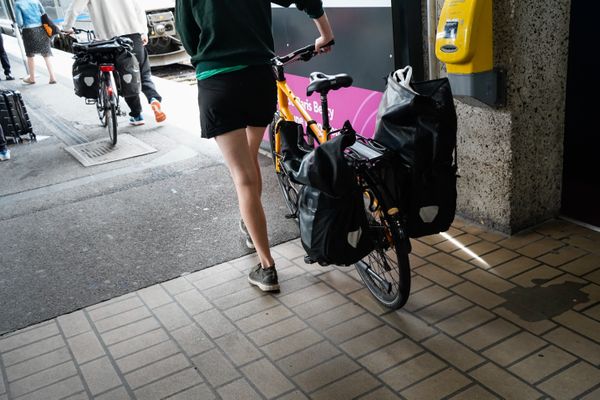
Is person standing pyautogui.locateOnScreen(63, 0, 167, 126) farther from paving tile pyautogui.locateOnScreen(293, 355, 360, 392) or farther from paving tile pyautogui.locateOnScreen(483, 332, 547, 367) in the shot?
paving tile pyautogui.locateOnScreen(483, 332, 547, 367)

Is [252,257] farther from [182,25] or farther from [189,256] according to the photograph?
[182,25]

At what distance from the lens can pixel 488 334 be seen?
3.23 m

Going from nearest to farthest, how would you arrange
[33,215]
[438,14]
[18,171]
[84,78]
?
[438,14]
[33,215]
[18,171]
[84,78]

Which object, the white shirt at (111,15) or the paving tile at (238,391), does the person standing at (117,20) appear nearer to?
the white shirt at (111,15)

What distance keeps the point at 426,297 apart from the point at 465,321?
13.0 inches

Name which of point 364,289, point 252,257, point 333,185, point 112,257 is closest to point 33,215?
point 112,257

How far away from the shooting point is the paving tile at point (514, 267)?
12.5 ft

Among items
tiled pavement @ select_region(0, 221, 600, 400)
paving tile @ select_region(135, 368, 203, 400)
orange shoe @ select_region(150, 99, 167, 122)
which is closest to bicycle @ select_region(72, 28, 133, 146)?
orange shoe @ select_region(150, 99, 167, 122)

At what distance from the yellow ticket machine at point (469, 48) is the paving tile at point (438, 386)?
186 cm

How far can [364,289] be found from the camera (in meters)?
3.84

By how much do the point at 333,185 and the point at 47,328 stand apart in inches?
79.0

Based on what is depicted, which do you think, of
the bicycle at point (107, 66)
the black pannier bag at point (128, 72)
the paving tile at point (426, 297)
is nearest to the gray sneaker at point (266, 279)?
the paving tile at point (426, 297)

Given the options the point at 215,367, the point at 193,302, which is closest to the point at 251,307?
the point at 193,302

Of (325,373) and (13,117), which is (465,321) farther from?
(13,117)
